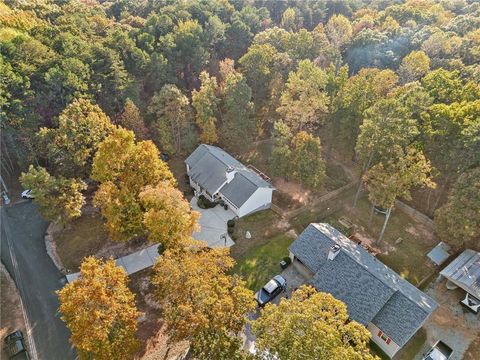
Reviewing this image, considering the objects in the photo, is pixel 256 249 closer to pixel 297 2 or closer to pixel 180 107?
pixel 180 107

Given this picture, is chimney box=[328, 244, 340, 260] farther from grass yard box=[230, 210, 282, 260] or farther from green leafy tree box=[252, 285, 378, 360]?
green leafy tree box=[252, 285, 378, 360]

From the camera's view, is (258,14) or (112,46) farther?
(258,14)

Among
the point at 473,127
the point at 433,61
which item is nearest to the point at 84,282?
the point at 473,127

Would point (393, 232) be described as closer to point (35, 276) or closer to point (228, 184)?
point (228, 184)

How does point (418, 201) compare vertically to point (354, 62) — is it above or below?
below

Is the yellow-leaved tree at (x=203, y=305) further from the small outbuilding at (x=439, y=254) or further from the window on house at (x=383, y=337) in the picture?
the small outbuilding at (x=439, y=254)

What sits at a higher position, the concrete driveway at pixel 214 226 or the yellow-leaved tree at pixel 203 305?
the yellow-leaved tree at pixel 203 305

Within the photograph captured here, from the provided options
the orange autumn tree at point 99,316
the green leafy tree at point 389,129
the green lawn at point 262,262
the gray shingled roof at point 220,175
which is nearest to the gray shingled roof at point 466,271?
the green leafy tree at point 389,129

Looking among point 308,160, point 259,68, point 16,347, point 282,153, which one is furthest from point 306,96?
point 16,347
